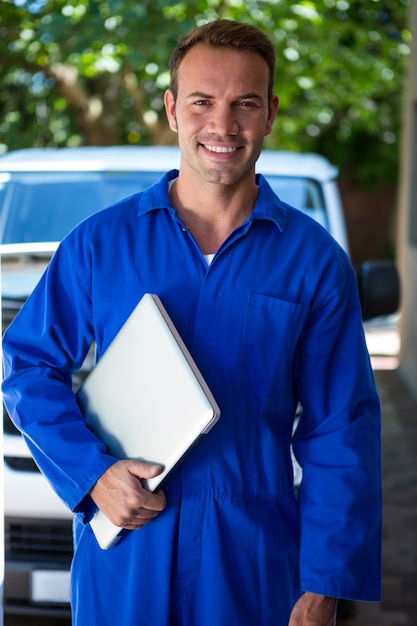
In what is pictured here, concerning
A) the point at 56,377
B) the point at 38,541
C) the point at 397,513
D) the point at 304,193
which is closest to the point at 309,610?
the point at 56,377

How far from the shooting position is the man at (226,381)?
7.29ft

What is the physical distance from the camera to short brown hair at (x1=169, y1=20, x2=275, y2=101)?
2.29 metres

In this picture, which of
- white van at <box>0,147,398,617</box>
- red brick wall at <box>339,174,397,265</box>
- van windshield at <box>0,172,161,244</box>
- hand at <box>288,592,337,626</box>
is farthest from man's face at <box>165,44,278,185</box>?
red brick wall at <box>339,174,397,265</box>

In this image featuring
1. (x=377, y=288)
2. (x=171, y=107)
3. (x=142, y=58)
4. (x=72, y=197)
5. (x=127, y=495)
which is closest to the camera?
(x=127, y=495)

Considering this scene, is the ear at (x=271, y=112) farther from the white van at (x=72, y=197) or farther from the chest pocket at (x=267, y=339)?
the white van at (x=72, y=197)

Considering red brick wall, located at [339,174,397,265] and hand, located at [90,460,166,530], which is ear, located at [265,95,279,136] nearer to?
hand, located at [90,460,166,530]

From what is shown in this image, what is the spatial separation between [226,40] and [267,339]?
680 mm

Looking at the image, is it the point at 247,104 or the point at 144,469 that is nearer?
the point at 144,469

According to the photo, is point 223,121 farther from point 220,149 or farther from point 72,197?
point 72,197

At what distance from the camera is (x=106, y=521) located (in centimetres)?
219

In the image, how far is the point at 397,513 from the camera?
6.49 m

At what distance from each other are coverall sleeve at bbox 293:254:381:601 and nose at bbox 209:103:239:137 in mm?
420

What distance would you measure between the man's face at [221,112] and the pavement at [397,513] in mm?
2896

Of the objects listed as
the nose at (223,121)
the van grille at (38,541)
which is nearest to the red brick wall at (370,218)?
the van grille at (38,541)
